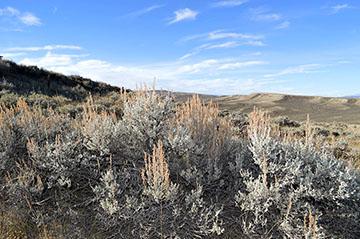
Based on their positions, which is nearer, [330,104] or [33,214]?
[33,214]

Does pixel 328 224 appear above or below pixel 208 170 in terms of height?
below

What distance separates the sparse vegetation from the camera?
5.39 meters

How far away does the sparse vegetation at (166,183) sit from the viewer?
5387 mm

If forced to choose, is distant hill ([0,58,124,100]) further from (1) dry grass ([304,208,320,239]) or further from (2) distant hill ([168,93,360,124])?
(2) distant hill ([168,93,360,124])

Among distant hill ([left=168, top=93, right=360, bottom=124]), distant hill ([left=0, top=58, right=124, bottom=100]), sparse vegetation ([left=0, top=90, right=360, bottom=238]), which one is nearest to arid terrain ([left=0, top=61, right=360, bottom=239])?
sparse vegetation ([left=0, top=90, right=360, bottom=238])

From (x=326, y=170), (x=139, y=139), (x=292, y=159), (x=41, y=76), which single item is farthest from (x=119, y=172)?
(x=41, y=76)

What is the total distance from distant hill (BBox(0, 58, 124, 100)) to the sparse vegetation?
41.1 feet

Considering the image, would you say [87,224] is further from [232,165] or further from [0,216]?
[232,165]

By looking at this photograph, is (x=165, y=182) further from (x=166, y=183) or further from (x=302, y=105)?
(x=302, y=105)

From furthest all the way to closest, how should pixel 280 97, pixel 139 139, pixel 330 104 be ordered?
pixel 280 97 < pixel 330 104 < pixel 139 139

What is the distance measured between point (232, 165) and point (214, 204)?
2.61ft

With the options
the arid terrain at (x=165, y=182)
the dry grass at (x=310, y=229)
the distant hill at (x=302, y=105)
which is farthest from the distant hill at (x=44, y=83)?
the distant hill at (x=302, y=105)

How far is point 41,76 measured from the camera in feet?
79.3

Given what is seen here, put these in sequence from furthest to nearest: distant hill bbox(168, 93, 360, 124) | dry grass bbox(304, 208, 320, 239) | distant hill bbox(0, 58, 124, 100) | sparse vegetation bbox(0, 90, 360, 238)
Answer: distant hill bbox(168, 93, 360, 124) → distant hill bbox(0, 58, 124, 100) → sparse vegetation bbox(0, 90, 360, 238) → dry grass bbox(304, 208, 320, 239)
